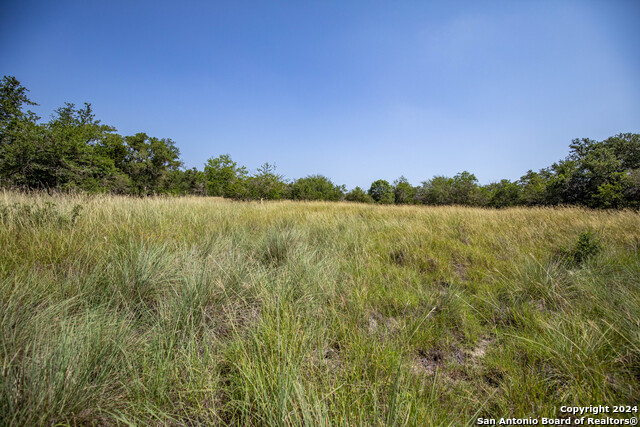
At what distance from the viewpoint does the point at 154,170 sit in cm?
2652

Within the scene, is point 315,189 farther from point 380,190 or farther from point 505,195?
point 505,195

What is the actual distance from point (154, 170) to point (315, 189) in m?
25.4

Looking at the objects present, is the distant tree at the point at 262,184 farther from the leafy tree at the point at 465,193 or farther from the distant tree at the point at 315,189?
the leafy tree at the point at 465,193

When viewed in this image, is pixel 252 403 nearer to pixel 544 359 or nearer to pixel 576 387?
pixel 576 387

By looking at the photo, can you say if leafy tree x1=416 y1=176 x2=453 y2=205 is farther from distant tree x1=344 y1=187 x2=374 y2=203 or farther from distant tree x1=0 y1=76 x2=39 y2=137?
distant tree x1=0 y1=76 x2=39 y2=137

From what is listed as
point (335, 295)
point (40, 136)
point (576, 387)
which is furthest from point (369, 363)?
point (40, 136)

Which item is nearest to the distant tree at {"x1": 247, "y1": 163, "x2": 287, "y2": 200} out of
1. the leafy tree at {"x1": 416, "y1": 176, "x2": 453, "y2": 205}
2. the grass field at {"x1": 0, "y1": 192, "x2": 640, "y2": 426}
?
the grass field at {"x1": 0, "y1": 192, "x2": 640, "y2": 426}

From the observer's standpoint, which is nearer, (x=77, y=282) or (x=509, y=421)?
(x=509, y=421)

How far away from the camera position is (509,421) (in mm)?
1029

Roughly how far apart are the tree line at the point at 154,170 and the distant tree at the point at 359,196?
9827mm

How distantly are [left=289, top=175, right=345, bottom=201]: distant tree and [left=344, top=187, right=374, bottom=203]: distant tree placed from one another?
2.55 meters

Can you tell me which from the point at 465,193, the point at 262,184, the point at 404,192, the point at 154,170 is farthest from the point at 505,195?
the point at 154,170

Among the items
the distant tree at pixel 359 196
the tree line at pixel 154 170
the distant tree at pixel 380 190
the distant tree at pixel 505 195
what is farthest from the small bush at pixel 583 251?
the distant tree at pixel 380 190

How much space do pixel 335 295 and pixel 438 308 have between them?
1.03 m
